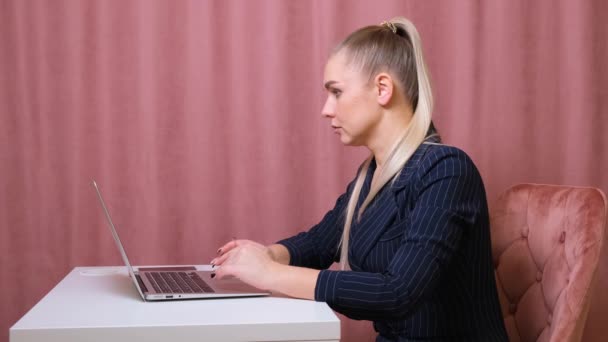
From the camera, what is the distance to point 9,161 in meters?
2.09

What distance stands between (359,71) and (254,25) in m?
0.77

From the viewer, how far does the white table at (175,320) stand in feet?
3.18

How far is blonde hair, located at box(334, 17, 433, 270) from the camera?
142cm

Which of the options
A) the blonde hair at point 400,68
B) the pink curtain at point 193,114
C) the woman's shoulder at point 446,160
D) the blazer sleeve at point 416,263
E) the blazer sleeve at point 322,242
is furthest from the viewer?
the pink curtain at point 193,114

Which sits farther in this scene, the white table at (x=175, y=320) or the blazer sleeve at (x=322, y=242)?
the blazer sleeve at (x=322, y=242)

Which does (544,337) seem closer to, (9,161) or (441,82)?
(441,82)

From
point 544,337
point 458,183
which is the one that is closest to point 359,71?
point 458,183

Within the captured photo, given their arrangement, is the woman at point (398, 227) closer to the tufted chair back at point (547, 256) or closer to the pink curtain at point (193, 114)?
the tufted chair back at point (547, 256)

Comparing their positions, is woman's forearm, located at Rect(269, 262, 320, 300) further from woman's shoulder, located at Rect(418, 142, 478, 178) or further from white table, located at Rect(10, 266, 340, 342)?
woman's shoulder, located at Rect(418, 142, 478, 178)

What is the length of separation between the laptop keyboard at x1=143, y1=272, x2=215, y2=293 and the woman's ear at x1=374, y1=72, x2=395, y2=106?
0.52 metres

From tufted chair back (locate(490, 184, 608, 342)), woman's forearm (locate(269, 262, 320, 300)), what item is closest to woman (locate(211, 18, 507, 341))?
woman's forearm (locate(269, 262, 320, 300))

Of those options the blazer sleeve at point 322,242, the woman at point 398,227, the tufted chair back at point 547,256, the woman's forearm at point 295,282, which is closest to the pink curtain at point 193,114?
the blazer sleeve at point 322,242

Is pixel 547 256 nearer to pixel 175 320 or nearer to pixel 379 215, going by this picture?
pixel 379 215

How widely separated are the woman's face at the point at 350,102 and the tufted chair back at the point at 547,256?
0.38 meters
